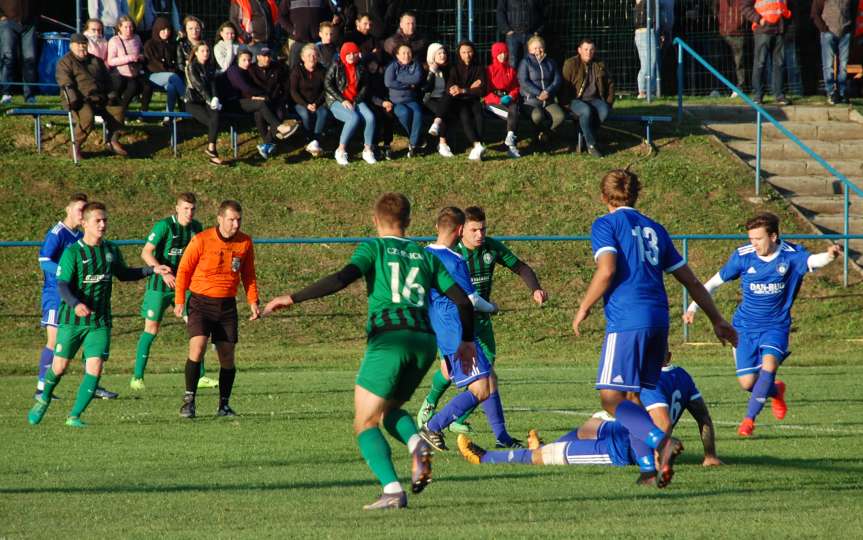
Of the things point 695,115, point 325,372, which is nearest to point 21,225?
point 325,372

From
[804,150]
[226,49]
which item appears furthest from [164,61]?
[804,150]

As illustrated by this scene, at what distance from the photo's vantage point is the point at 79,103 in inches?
865

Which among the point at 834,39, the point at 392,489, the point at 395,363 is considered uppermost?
the point at 834,39

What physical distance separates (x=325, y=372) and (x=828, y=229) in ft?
31.7

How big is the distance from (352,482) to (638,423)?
6.35ft

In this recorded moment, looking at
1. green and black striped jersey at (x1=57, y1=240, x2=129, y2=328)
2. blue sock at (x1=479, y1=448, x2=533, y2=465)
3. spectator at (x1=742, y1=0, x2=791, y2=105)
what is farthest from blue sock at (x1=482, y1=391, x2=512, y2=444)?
spectator at (x1=742, y1=0, x2=791, y2=105)

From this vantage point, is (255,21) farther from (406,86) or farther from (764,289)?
(764,289)

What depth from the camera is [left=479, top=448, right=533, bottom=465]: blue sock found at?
8.84 m

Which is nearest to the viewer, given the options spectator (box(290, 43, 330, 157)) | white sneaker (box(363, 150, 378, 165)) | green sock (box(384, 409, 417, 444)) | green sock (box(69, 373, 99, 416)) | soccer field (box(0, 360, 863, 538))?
soccer field (box(0, 360, 863, 538))

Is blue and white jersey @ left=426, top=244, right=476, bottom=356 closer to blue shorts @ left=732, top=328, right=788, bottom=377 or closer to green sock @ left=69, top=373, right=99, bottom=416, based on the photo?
blue shorts @ left=732, top=328, right=788, bottom=377

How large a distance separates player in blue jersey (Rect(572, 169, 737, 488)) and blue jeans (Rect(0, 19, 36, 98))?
18.1 meters

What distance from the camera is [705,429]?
8695 mm

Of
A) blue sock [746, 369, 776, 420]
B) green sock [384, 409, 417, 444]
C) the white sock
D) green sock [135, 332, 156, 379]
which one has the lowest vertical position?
green sock [135, 332, 156, 379]

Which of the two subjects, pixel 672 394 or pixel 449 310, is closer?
pixel 672 394
